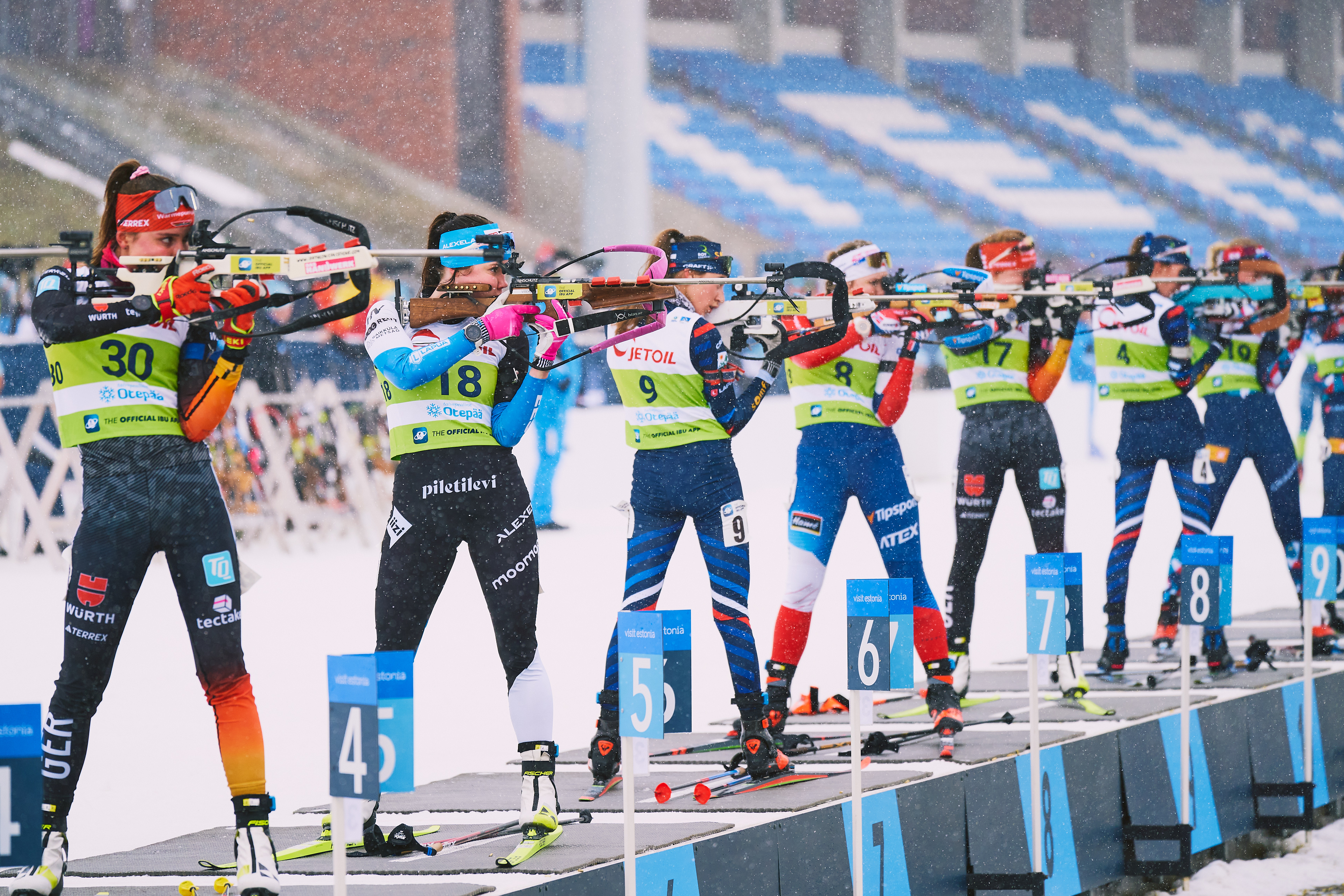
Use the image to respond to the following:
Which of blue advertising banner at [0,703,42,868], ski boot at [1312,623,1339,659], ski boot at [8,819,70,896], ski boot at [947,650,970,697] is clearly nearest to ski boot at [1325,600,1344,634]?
ski boot at [1312,623,1339,659]

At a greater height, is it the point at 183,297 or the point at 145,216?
the point at 145,216

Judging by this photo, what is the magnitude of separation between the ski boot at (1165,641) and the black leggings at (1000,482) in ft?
4.34

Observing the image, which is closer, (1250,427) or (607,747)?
(607,747)

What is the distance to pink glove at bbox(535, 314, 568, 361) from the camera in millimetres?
3906

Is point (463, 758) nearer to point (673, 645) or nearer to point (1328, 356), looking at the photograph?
point (673, 645)

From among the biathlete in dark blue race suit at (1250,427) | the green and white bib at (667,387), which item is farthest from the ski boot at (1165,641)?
the green and white bib at (667,387)

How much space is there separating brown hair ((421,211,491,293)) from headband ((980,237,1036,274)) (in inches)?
94.8

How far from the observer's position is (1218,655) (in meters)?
6.37

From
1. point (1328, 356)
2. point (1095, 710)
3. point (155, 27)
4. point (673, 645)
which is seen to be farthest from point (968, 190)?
point (673, 645)

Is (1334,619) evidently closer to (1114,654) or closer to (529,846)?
(1114,654)

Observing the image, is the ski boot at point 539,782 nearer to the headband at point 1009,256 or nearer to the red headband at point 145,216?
the red headband at point 145,216

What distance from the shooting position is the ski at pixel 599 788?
450 cm

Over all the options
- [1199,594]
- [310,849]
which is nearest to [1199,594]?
[1199,594]

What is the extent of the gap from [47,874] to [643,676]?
1334mm
